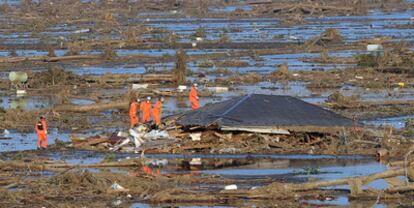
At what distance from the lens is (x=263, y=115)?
2852 centimetres

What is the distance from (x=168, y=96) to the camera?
40688 mm

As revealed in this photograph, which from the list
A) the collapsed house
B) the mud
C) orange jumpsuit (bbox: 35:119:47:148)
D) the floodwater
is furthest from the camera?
orange jumpsuit (bbox: 35:119:47:148)

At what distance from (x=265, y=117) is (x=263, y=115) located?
13 cm

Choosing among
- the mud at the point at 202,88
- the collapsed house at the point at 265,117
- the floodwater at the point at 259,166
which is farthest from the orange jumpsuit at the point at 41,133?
the collapsed house at the point at 265,117

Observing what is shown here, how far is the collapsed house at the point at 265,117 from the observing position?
28.0m

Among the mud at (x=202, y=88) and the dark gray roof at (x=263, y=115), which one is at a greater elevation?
the dark gray roof at (x=263, y=115)

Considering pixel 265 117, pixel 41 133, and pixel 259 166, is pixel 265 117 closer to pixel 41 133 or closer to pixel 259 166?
pixel 259 166

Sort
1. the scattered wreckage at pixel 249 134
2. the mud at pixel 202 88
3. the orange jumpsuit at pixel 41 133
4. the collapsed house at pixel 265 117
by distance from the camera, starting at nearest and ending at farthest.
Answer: the mud at pixel 202 88 < the scattered wreckage at pixel 249 134 < the collapsed house at pixel 265 117 < the orange jumpsuit at pixel 41 133

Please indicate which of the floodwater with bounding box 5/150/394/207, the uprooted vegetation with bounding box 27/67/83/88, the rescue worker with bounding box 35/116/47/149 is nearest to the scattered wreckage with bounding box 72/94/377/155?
the floodwater with bounding box 5/150/394/207

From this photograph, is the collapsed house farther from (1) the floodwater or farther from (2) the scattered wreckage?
(1) the floodwater

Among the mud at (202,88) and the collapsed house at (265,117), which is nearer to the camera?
the mud at (202,88)

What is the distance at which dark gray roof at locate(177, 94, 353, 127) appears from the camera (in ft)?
92.1

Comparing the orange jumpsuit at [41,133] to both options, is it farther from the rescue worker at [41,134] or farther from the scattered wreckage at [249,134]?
the scattered wreckage at [249,134]

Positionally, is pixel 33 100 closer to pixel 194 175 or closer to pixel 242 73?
pixel 242 73
